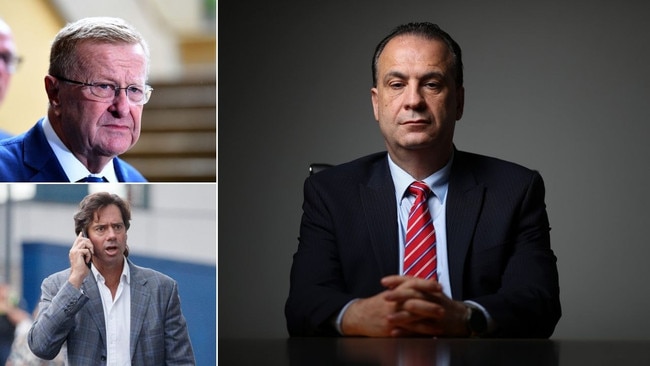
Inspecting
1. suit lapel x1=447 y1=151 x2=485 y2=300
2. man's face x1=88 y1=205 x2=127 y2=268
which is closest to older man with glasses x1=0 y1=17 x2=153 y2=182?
man's face x1=88 y1=205 x2=127 y2=268

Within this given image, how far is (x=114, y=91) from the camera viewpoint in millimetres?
2906

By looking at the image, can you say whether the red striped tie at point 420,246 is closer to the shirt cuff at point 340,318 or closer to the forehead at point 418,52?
the shirt cuff at point 340,318

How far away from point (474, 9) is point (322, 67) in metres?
0.69

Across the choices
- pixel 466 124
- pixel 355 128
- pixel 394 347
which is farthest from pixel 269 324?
pixel 394 347

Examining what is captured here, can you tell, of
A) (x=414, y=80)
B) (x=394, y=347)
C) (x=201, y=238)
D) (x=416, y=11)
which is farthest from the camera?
(x=416, y=11)

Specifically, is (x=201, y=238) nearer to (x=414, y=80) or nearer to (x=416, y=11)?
(x=414, y=80)

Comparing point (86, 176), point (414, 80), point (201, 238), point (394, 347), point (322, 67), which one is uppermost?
point (322, 67)

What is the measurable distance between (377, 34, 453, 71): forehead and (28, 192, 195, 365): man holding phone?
95cm

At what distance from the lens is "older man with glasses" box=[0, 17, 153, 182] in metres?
2.91

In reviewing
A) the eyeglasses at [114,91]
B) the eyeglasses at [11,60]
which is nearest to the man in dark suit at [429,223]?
the eyeglasses at [114,91]

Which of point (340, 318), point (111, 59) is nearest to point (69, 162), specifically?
point (111, 59)

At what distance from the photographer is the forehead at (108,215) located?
114 inches

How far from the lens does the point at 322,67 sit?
4.62 m

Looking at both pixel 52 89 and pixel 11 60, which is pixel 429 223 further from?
pixel 11 60
